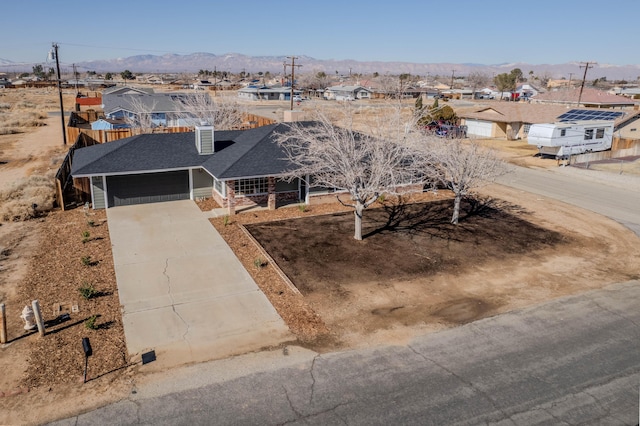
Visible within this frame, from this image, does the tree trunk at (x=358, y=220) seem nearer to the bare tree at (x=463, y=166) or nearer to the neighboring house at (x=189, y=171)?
the bare tree at (x=463, y=166)

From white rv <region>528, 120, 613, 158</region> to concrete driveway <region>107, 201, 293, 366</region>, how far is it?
28.1 metres

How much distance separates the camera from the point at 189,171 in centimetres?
2398

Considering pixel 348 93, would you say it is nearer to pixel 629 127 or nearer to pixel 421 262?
pixel 629 127

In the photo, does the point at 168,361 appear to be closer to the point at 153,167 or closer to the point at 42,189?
the point at 153,167

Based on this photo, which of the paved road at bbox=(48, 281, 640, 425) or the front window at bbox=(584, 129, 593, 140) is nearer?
the paved road at bbox=(48, 281, 640, 425)

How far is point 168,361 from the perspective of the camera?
11.4m

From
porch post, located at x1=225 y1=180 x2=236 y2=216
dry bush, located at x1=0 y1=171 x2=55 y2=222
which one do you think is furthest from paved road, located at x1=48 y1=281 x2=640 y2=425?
dry bush, located at x1=0 y1=171 x2=55 y2=222

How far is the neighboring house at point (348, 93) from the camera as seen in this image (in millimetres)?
96625

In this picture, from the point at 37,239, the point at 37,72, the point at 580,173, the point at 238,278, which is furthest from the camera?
the point at 37,72

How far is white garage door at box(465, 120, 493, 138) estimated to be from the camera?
4889 centimetres

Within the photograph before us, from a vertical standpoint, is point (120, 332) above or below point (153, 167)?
below

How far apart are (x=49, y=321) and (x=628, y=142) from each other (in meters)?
43.9

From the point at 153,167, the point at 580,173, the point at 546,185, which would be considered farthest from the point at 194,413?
the point at 580,173

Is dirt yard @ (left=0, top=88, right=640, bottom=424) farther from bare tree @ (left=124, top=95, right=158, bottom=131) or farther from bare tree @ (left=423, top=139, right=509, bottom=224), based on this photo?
bare tree @ (left=124, top=95, right=158, bottom=131)
